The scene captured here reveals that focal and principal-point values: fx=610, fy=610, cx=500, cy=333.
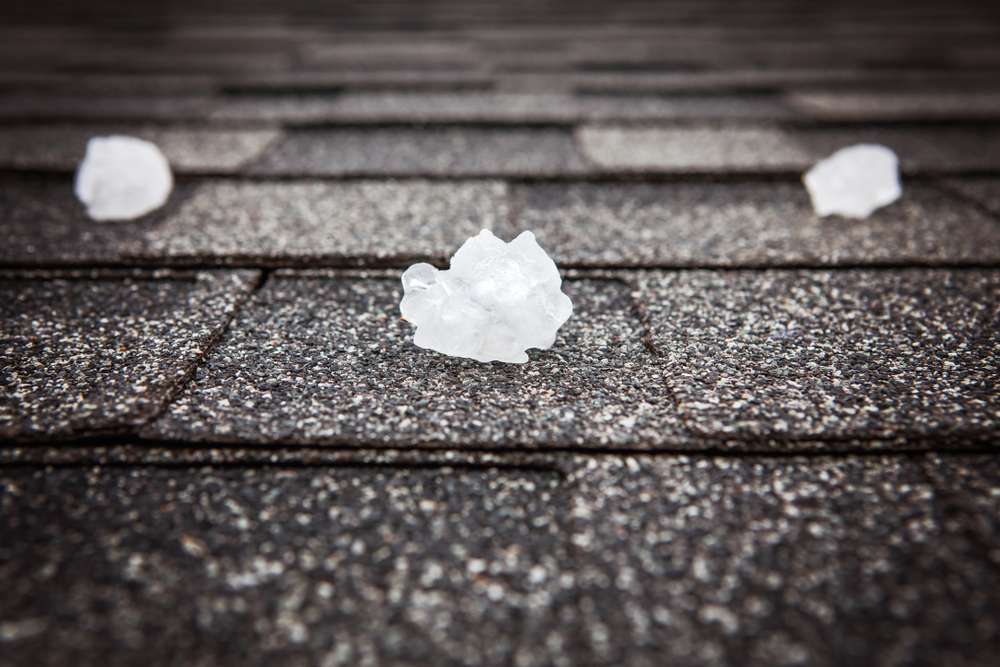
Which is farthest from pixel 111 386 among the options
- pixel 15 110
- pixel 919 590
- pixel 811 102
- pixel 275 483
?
pixel 811 102

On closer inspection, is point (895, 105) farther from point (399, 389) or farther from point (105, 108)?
point (105, 108)

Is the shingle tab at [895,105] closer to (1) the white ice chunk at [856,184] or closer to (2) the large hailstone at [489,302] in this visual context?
(1) the white ice chunk at [856,184]

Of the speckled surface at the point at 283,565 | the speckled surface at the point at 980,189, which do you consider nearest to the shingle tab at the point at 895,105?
the speckled surface at the point at 980,189

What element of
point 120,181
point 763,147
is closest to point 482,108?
point 763,147

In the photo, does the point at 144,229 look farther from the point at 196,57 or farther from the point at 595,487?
the point at 196,57

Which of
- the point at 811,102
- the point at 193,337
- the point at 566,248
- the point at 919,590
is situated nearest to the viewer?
the point at 919,590
